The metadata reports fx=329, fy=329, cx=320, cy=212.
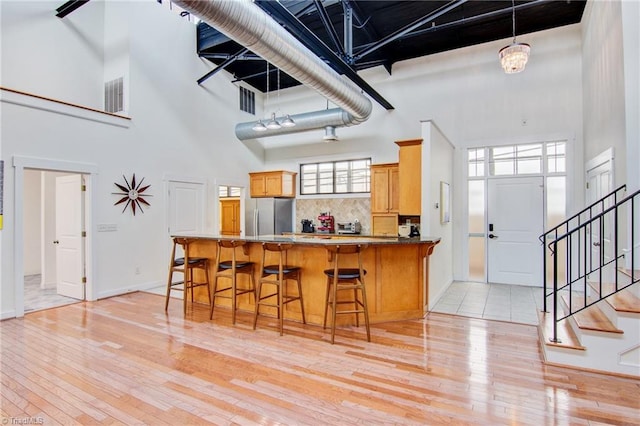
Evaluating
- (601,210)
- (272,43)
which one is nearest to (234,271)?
(272,43)

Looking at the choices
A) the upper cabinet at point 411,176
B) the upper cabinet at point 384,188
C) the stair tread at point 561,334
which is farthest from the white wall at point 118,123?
the stair tread at point 561,334

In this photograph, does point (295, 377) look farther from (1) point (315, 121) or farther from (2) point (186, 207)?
(1) point (315, 121)

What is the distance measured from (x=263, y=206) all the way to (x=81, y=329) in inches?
180

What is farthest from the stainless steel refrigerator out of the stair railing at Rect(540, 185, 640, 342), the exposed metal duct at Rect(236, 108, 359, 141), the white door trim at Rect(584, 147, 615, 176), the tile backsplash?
the white door trim at Rect(584, 147, 615, 176)

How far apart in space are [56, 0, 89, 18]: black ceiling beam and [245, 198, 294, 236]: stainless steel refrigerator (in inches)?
183

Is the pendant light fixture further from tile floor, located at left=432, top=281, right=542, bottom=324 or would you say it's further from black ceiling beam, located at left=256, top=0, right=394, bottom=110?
tile floor, located at left=432, top=281, right=542, bottom=324

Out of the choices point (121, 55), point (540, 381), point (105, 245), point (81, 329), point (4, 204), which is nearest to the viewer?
point (540, 381)

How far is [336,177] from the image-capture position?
787 centimetres

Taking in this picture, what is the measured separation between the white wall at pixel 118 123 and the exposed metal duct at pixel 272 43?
10.5 ft

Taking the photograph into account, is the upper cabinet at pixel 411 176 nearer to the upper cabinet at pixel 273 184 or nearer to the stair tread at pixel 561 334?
the stair tread at pixel 561 334

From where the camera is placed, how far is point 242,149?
810 centimetres

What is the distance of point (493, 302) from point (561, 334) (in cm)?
182

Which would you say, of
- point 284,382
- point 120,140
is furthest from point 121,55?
point 284,382

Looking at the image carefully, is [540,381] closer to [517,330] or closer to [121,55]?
[517,330]
